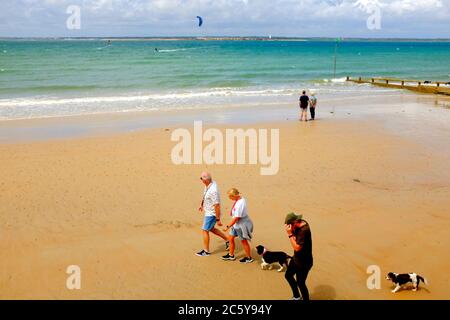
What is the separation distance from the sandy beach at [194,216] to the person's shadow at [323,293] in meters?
0.03

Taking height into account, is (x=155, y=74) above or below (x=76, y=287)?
above

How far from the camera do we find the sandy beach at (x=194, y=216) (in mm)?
6598

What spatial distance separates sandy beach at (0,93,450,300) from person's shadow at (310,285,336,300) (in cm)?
3

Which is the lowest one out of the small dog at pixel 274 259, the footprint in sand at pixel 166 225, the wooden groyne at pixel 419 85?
the footprint in sand at pixel 166 225

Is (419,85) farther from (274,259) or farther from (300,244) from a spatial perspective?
(300,244)

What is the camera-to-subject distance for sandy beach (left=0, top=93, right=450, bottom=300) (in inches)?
260

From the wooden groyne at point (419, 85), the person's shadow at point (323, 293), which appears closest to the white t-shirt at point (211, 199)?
the person's shadow at point (323, 293)

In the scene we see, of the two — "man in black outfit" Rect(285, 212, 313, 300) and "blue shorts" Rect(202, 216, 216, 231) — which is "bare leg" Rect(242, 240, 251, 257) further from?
"man in black outfit" Rect(285, 212, 313, 300)

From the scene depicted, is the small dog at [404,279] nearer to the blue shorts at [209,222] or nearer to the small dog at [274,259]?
the small dog at [274,259]

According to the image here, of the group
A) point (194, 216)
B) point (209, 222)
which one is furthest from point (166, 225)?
point (209, 222)

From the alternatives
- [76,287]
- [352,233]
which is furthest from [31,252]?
[352,233]

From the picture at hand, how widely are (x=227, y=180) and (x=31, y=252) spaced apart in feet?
17.3

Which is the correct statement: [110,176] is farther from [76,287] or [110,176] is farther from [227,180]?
[76,287]

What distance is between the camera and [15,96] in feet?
101
